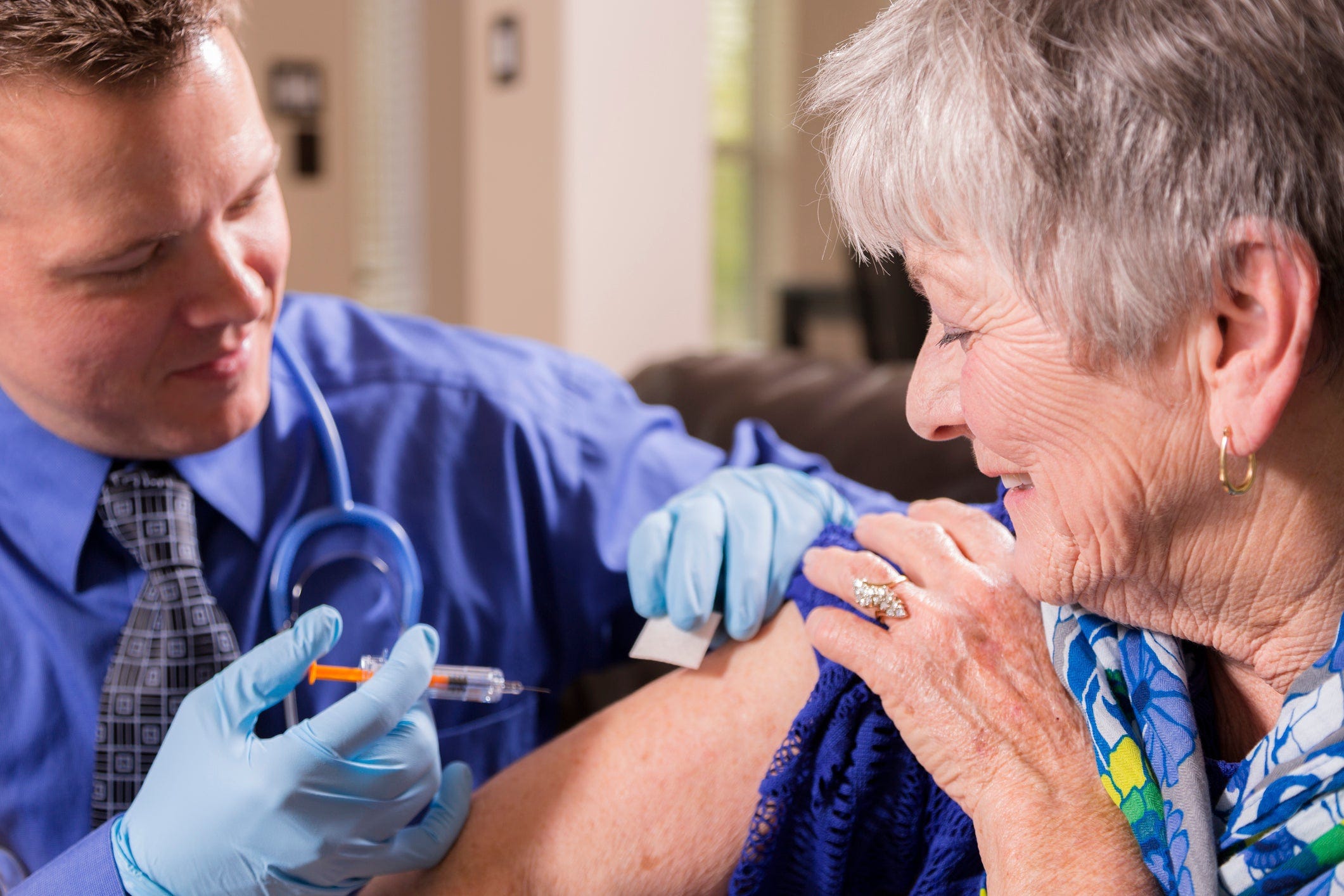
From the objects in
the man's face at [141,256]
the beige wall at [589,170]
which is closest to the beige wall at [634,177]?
the beige wall at [589,170]

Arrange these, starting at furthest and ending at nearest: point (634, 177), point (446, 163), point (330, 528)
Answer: point (446, 163)
point (634, 177)
point (330, 528)

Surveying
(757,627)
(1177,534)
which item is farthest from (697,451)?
(1177,534)

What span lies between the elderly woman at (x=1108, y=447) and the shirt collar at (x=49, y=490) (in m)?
0.59

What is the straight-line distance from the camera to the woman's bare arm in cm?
105

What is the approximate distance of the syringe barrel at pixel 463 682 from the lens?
111cm

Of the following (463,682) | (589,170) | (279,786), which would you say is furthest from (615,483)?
(589,170)

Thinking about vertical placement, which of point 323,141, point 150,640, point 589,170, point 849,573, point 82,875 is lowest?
point 82,875

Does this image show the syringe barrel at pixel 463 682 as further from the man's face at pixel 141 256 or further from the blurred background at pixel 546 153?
the blurred background at pixel 546 153

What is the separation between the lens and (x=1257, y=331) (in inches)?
28.2

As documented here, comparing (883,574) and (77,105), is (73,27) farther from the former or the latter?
(883,574)

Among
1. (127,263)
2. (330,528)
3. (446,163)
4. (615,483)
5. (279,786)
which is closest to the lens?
(279,786)

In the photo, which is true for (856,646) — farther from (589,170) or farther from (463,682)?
(589,170)

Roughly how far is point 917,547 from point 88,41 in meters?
0.87

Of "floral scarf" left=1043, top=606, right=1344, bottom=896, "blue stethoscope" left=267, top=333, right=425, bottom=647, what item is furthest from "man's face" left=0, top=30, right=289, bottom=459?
"floral scarf" left=1043, top=606, right=1344, bottom=896
